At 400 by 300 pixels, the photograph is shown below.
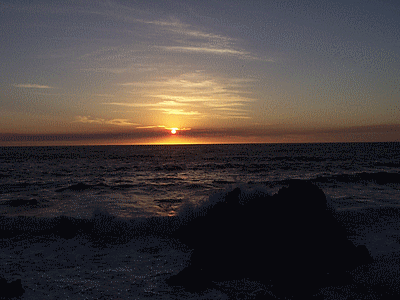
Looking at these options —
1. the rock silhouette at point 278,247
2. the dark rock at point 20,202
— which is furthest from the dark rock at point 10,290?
the dark rock at point 20,202

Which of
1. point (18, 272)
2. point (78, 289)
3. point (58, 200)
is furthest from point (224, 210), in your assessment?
point (58, 200)

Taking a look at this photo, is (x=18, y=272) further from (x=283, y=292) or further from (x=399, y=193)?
(x=399, y=193)

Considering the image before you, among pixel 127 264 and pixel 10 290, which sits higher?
pixel 10 290

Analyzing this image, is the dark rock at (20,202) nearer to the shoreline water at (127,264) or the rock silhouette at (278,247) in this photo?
the shoreline water at (127,264)

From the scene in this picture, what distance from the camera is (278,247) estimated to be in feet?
21.8

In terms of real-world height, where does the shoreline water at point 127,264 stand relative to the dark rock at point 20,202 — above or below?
above

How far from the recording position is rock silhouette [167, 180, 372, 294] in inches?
232

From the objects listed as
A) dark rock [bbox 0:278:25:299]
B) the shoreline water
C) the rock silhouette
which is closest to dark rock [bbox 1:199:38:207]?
the shoreline water

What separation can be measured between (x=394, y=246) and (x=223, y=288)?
595cm

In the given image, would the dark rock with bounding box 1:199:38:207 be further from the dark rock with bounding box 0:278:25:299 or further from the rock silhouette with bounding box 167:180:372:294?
the rock silhouette with bounding box 167:180:372:294

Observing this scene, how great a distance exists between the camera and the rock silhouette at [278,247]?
19.3 ft

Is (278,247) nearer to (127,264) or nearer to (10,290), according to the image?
(127,264)

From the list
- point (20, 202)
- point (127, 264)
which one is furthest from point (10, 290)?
point (20, 202)

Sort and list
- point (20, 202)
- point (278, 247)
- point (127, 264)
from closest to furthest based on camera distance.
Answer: point (278, 247)
point (127, 264)
point (20, 202)
